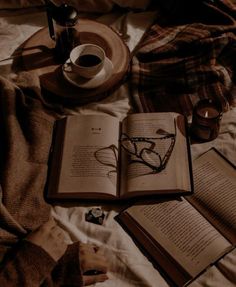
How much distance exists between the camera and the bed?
2.89 feet

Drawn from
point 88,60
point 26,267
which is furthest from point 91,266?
point 88,60

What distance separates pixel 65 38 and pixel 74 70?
4.5 inches

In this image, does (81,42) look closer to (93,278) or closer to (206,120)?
(206,120)

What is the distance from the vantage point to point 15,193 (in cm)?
95

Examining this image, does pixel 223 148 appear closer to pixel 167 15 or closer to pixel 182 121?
pixel 182 121

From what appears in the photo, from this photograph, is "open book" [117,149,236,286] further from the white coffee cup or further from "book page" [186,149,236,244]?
the white coffee cup

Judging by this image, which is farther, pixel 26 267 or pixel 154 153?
pixel 154 153

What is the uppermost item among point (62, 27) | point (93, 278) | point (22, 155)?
point (62, 27)

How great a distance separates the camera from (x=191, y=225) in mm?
913

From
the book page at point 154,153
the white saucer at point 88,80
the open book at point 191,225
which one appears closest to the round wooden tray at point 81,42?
the white saucer at point 88,80

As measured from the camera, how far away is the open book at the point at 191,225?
2.86 ft

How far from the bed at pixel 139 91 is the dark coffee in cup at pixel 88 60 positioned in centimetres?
10

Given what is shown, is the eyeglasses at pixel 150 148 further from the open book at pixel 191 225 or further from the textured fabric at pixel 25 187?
the textured fabric at pixel 25 187

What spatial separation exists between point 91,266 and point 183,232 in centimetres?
21
